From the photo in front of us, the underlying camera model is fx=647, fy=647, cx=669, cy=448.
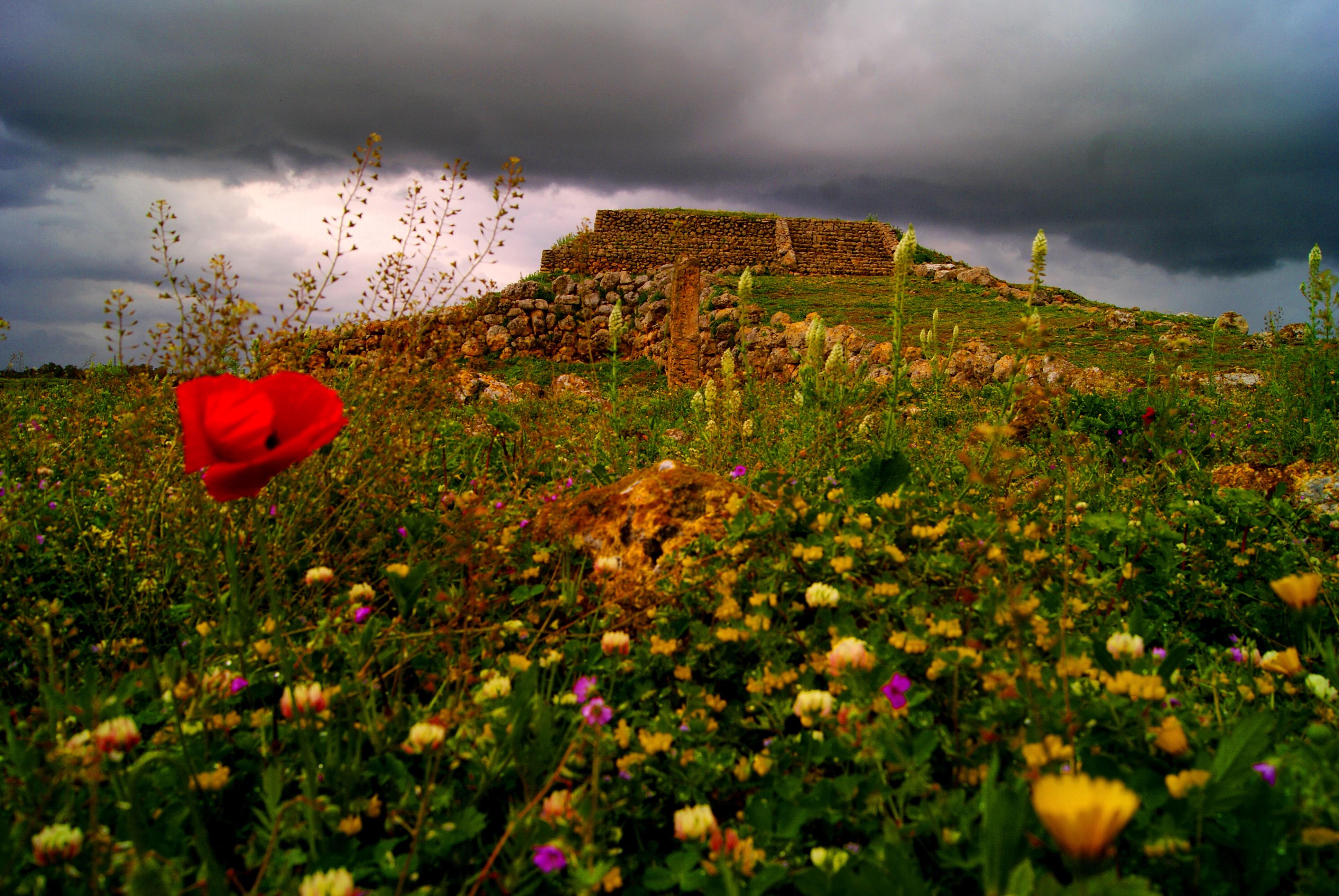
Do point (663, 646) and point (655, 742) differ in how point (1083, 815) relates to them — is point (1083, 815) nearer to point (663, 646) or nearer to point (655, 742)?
point (655, 742)

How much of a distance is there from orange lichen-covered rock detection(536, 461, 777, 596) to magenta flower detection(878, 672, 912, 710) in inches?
25.3

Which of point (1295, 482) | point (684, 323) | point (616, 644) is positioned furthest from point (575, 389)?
point (616, 644)

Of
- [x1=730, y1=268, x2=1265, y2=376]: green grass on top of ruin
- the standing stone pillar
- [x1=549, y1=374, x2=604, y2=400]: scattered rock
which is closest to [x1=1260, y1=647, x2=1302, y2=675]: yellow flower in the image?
[x1=549, y1=374, x2=604, y2=400]: scattered rock

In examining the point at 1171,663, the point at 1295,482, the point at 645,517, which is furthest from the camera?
the point at 1295,482

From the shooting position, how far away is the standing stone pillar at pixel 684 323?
32.9 feet

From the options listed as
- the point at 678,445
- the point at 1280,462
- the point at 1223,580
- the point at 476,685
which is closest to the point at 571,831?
the point at 476,685

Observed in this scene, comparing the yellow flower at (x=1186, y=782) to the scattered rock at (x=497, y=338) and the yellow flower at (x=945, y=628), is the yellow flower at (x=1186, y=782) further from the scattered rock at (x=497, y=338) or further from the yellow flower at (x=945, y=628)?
the scattered rock at (x=497, y=338)

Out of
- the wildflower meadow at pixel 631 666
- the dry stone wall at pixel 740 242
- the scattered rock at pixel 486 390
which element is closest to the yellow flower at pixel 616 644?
the wildflower meadow at pixel 631 666

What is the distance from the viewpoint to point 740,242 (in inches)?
860

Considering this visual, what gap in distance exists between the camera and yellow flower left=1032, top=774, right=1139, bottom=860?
0.56 m

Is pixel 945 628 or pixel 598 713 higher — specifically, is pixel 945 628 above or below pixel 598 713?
above

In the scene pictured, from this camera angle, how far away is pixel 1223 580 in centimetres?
210

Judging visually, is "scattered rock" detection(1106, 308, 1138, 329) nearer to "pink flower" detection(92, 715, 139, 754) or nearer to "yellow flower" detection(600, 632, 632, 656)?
"yellow flower" detection(600, 632, 632, 656)

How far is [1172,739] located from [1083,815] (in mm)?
523
